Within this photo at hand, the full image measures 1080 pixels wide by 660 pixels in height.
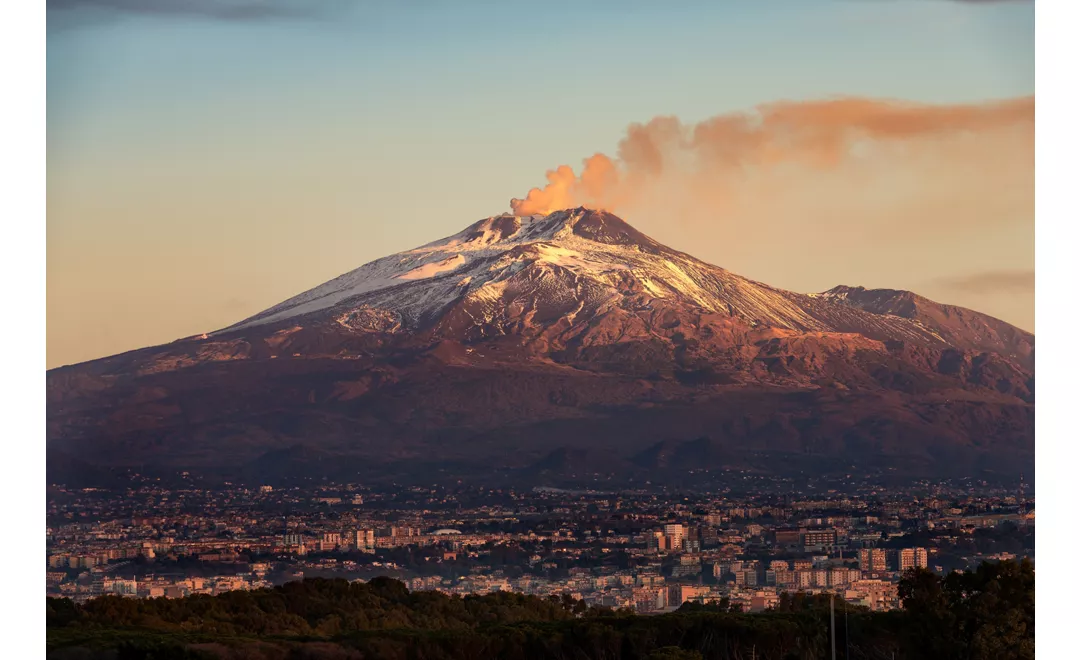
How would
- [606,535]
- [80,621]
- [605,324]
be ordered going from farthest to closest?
[605,324], [606,535], [80,621]

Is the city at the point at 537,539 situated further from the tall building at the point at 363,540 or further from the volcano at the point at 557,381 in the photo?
the volcano at the point at 557,381

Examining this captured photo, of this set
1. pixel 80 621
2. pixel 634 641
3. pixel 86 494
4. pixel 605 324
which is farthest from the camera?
pixel 605 324

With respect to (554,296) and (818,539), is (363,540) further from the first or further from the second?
(554,296)

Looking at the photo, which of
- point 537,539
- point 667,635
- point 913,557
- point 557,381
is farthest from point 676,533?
point 667,635

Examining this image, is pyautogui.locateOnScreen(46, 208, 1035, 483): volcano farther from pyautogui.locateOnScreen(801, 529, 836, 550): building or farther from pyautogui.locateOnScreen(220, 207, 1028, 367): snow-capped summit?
pyautogui.locateOnScreen(801, 529, 836, 550): building

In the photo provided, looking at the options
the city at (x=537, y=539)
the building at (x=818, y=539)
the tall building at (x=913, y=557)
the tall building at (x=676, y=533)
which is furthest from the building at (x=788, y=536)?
the tall building at (x=913, y=557)

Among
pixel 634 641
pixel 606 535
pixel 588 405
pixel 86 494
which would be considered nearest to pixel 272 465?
pixel 86 494
